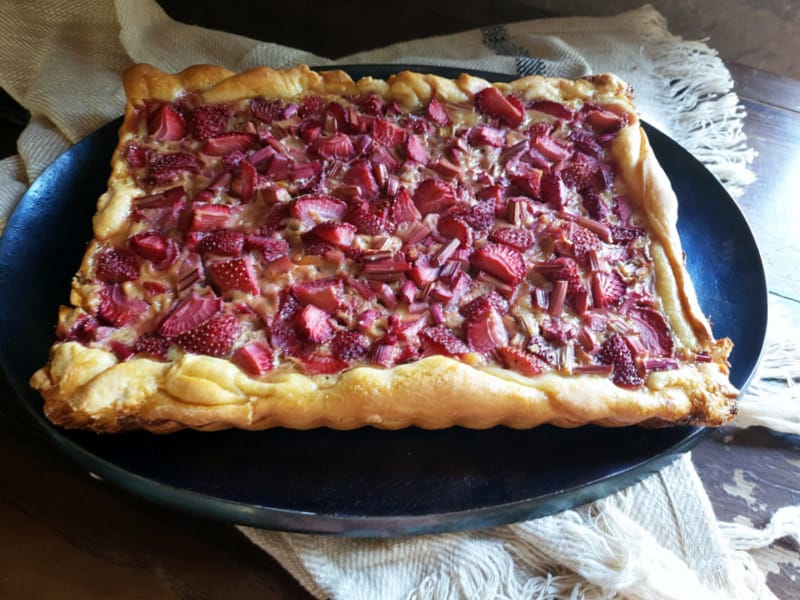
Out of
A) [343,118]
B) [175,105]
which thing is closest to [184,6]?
[175,105]

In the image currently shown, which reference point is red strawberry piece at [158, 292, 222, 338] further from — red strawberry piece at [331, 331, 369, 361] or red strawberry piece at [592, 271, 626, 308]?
red strawberry piece at [592, 271, 626, 308]

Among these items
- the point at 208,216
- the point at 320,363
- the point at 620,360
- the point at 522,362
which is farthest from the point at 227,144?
the point at 620,360

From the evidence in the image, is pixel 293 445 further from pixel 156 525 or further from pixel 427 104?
pixel 427 104

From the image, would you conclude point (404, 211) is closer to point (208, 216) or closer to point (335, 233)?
point (335, 233)

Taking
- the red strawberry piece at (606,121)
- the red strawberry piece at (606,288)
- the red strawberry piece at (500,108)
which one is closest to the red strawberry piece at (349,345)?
the red strawberry piece at (606,288)

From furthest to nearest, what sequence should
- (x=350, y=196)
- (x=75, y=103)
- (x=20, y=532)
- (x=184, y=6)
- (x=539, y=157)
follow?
1. (x=184, y=6)
2. (x=75, y=103)
3. (x=539, y=157)
4. (x=350, y=196)
5. (x=20, y=532)

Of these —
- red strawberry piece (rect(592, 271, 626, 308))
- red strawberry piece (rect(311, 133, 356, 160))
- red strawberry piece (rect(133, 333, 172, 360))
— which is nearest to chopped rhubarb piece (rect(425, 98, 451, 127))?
red strawberry piece (rect(311, 133, 356, 160))

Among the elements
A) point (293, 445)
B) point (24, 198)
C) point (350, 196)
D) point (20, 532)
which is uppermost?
point (350, 196)
